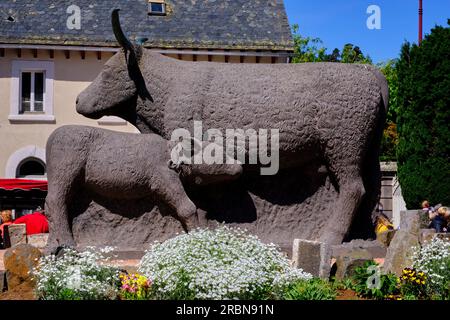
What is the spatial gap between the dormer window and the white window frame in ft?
11.4

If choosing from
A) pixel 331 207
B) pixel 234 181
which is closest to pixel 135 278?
pixel 234 181

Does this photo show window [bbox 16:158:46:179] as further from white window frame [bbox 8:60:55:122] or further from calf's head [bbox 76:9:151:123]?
calf's head [bbox 76:9:151:123]

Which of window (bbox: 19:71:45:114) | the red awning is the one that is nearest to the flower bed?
the red awning

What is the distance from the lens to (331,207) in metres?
9.23

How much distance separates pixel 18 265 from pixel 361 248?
4.29 meters

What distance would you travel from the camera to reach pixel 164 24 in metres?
20.7

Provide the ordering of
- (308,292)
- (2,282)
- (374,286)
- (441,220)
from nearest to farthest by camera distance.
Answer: (308,292) < (374,286) < (2,282) < (441,220)

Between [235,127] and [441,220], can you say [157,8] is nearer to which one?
[235,127]

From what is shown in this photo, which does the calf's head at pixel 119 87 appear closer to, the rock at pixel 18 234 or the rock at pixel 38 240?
the rock at pixel 38 240

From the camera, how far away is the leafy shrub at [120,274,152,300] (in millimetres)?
6801

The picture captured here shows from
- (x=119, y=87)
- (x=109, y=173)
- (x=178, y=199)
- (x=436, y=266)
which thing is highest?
(x=119, y=87)

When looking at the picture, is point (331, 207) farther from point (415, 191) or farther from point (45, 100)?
point (45, 100)

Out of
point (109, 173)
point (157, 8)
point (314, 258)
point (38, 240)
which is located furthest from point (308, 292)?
point (157, 8)
